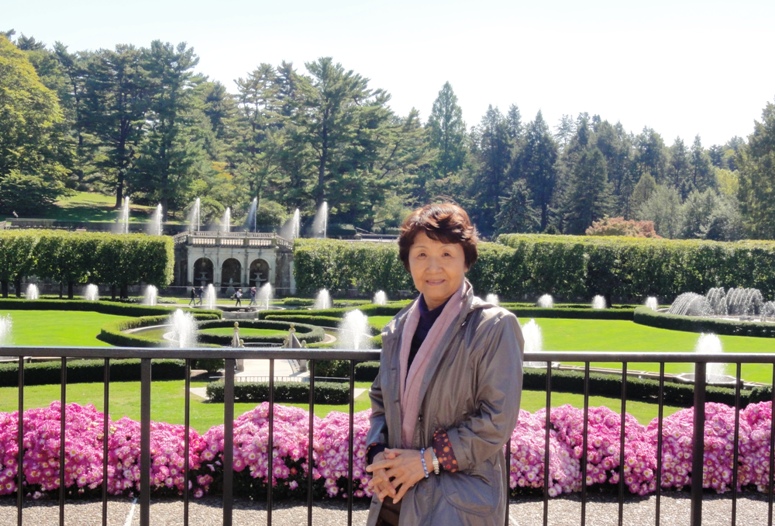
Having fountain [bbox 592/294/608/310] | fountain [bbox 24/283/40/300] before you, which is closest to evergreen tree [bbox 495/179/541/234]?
fountain [bbox 592/294/608/310]

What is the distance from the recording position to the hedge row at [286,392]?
47.3ft

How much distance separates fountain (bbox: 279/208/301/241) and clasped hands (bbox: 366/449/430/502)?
5224 centimetres

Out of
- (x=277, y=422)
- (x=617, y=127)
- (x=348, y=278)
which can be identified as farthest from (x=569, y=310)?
(x=617, y=127)

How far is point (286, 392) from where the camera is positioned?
1453 centimetres

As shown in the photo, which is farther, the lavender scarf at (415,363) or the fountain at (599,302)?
the fountain at (599,302)

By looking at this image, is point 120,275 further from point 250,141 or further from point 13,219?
point 250,141

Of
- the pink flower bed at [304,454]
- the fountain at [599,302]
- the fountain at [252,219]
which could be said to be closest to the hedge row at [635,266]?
the fountain at [599,302]

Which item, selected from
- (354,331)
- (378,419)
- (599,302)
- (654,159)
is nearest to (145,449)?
(378,419)

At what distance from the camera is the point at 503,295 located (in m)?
41.2

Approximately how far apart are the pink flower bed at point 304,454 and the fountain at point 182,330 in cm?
1587

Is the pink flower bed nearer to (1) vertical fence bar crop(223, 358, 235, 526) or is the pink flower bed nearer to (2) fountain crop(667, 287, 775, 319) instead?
(1) vertical fence bar crop(223, 358, 235, 526)

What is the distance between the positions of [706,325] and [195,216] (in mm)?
38391

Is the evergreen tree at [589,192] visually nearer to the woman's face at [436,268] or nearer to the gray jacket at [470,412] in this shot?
the woman's face at [436,268]

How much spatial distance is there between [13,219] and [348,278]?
2458 cm
